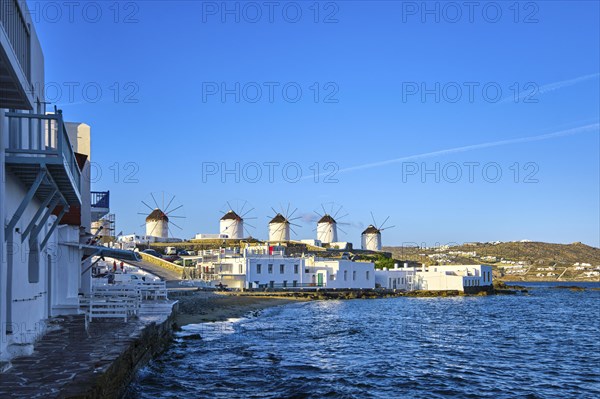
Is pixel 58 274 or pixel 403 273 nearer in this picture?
pixel 58 274

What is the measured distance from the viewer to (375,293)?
88.2 metres

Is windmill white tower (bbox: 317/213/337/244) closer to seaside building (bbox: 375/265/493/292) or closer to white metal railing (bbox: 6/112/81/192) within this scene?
seaside building (bbox: 375/265/493/292)

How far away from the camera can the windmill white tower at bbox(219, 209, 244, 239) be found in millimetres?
147875

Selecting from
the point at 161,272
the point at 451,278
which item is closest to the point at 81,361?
the point at 161,272

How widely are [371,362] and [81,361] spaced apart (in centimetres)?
1398

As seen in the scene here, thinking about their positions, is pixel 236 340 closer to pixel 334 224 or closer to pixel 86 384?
pixel 86 384

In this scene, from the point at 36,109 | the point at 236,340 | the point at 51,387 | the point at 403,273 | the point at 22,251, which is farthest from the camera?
the point at 403,273

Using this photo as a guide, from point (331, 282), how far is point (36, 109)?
72.2 metres

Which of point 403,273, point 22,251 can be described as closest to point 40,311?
point 22,251

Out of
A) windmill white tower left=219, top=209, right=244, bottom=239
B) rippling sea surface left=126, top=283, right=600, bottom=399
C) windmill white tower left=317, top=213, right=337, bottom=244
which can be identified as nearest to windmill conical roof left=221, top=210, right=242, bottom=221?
windmill white tower left=219, top=209, right=244, bottom=239

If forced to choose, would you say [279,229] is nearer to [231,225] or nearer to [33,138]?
[231,225]

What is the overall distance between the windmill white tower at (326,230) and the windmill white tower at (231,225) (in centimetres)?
2133

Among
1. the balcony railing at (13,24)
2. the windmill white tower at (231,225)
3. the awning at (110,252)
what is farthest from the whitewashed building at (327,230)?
the balcony railing at (13,24)

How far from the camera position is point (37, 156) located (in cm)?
1498
